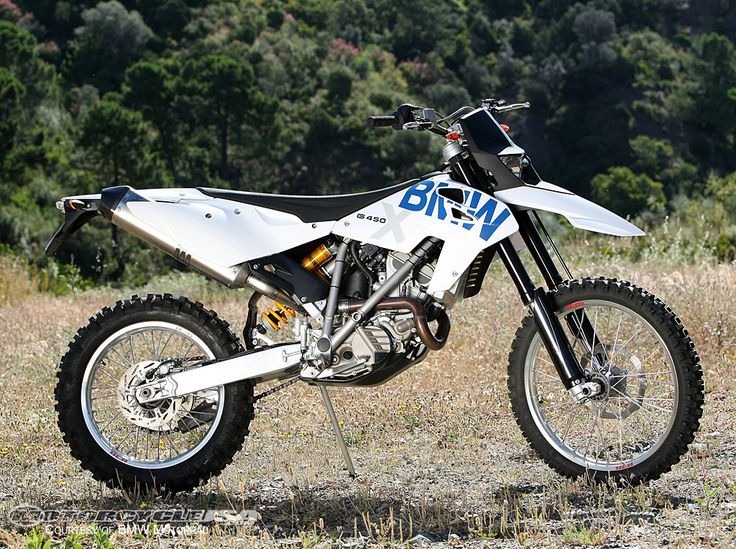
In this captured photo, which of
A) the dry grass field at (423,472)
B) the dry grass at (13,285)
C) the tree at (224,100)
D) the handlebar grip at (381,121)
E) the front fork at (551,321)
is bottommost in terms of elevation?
the dry grass field at (423,472)

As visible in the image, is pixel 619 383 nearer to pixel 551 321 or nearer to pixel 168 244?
pixel 551 321

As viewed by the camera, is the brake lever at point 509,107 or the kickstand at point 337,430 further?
the kickstand at point 337,430

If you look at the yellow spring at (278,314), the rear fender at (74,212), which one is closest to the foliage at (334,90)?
the rear fender at (74,212)

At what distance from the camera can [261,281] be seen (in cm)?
473

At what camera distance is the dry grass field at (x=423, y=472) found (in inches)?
161

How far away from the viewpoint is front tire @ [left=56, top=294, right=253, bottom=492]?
471cm

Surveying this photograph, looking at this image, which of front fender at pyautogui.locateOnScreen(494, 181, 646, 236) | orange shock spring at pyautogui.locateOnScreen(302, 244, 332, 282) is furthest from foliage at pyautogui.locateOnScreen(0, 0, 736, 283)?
front fender at pyautogui.locateOnScreen(494, 181, 646, 236)

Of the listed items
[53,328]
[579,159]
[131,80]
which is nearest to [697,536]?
[53,328]

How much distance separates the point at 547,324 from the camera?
4500mm

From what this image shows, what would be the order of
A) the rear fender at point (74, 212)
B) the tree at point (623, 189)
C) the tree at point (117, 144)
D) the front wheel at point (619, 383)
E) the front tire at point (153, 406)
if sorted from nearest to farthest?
the front wheel at point (619, 383) < the front tire at point (153, 406) < the rear fender at point (74, 212) < the tree at point (117, 144) < the tree at point (623, 189)

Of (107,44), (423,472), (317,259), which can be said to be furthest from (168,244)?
(107,44)

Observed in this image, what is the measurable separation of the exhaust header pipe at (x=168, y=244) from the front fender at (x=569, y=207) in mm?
1096

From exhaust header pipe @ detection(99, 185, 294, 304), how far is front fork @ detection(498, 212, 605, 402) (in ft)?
3.30

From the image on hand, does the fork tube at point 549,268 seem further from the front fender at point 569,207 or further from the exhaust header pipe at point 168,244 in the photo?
the exhaust header pipe at point 168,244
